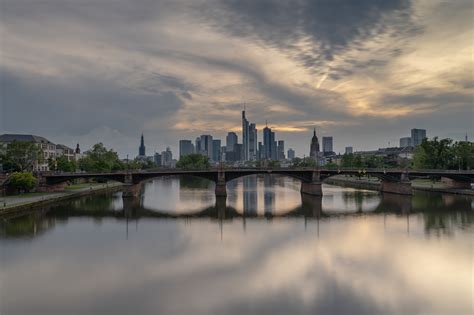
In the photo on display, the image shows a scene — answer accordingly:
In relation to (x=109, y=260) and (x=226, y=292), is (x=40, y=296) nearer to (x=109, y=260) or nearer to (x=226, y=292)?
(x=109, y=260)

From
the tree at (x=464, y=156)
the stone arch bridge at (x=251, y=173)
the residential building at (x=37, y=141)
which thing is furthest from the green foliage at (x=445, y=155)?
the residential building at (x=37, y=141)

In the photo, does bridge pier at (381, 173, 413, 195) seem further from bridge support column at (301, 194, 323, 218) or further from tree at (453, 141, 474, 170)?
tree at (453, 141, 474, 170)

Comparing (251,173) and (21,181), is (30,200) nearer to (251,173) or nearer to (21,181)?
(21,181)

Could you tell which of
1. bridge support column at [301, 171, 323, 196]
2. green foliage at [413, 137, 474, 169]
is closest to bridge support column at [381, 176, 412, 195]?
bridge support column at [301, 171, 323, 196]

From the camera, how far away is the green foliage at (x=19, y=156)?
79.1 meters

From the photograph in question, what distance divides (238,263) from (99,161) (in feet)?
277

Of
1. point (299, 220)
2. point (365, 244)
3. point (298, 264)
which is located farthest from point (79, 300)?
point (299, 220)

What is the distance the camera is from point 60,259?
3045 cm

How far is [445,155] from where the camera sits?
97812mm

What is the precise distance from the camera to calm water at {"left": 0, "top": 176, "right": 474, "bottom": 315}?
2142 centimetres

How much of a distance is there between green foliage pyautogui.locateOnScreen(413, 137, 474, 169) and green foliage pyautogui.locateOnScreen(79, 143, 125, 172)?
85806 mm

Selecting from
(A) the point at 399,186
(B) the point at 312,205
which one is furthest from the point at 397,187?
(B) the point at 312,205

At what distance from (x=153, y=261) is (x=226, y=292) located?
907cm

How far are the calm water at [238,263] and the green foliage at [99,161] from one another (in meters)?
49.7
